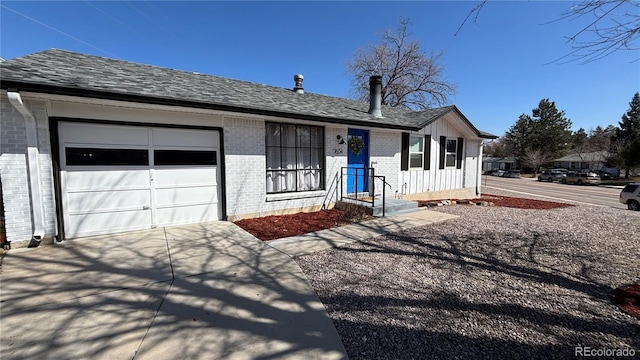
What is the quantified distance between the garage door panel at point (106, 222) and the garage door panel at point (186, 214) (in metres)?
0.29

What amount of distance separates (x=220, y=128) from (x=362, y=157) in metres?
4.87

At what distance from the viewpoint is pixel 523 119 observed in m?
53.4

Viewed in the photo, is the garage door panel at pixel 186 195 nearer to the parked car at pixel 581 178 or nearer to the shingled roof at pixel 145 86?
the shingled roof at pixel 145 86

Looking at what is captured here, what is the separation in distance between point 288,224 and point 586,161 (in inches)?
2579

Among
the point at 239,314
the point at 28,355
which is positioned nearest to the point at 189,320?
the point at 239,314

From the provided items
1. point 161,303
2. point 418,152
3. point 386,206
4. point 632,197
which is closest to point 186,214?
point 161,303

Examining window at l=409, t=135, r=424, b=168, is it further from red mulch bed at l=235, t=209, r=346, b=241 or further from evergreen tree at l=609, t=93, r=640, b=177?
evergreen tree at l=609, t=93, r=640, b=177

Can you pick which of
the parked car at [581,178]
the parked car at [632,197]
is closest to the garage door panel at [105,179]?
the parked car at [632,197]

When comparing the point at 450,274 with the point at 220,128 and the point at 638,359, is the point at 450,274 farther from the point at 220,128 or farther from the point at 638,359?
the point at 220,128

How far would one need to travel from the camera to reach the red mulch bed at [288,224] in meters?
5.95

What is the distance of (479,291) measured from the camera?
11.2 ft

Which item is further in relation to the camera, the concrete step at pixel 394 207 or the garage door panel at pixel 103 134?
the concrete step at pixel 394 207

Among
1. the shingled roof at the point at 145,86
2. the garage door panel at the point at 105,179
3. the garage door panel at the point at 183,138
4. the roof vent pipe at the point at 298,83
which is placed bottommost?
the garage door panel at the point at 105,179

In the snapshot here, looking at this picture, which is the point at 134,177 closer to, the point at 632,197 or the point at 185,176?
the point at 185,176
